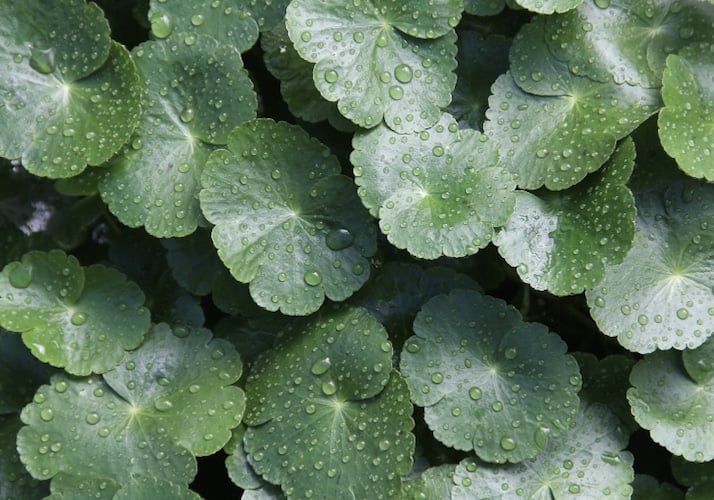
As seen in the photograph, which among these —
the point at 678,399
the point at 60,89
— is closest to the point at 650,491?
the point at 678,399

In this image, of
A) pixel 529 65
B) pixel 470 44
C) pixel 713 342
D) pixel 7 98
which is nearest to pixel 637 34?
pixel 529 65

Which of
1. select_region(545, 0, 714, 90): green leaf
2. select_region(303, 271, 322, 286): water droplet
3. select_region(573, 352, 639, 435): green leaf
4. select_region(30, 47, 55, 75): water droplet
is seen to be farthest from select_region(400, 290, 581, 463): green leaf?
select_region(30, 47, 55, 75): water droplet

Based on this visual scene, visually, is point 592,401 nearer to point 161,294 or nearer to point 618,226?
point 618,226

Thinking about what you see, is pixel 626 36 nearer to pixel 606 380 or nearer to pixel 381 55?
pixel 381 55

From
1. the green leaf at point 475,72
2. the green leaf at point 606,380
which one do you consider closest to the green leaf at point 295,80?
the green leaf at point 475,72

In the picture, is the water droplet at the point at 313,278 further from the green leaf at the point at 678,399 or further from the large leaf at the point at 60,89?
the green leaf at the point at 678,399

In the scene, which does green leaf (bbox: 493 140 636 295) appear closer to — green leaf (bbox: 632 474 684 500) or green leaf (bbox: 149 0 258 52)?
green leaf (bbox: 632 474 684 500)
